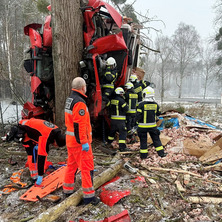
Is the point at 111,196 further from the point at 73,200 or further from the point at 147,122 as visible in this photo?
the point at 147,122

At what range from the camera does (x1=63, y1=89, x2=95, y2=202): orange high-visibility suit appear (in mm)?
2664

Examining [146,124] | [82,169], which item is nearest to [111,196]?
[82,169]

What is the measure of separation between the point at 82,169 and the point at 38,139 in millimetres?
1051

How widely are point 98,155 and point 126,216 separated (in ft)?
7.11

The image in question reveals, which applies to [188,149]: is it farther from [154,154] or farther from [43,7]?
[43,7]

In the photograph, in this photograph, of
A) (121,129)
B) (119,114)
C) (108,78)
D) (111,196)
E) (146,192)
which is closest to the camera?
(111,196)

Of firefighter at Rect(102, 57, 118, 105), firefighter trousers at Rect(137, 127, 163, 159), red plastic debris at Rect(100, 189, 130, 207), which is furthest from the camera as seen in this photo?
firefighter at Rect(102, 57, 118, 105)

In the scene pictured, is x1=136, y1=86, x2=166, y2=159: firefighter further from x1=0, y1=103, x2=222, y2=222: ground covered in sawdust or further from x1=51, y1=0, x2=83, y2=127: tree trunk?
x1=51, y1=0, x2=83, y2=127: tree trunk

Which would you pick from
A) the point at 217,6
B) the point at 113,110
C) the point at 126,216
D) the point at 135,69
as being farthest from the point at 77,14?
the point at 217,6

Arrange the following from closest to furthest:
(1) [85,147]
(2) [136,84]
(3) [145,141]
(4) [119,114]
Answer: (1) [85,147]
(3) [145,141]
(4) [119,114]
(2) [136,84]

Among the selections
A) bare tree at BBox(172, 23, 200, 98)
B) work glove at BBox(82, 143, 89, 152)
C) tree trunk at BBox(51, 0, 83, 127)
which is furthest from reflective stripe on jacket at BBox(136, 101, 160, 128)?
bare tree at BBox(172, 23, 200, 98)

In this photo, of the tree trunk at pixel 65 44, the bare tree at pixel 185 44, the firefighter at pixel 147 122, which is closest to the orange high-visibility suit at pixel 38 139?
the tree trunk at pixel 65 44

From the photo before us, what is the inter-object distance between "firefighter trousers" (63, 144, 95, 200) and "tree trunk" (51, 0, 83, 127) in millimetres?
2065

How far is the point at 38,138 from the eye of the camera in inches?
127
